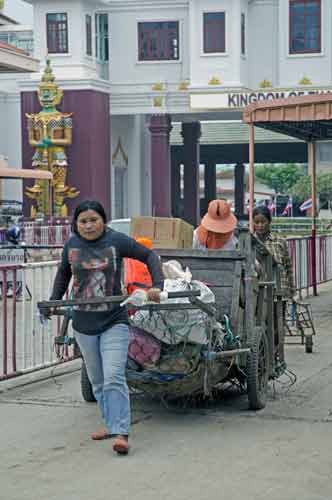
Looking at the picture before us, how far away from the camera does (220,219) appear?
28.2ft

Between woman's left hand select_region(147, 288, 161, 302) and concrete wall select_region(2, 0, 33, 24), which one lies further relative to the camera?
concrete wall select_region(2, 0, 33, 24)

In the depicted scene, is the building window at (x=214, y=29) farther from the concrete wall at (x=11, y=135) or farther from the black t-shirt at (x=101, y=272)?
the black t-shirt at (x=101, y=272)

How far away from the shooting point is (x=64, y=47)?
3825cm

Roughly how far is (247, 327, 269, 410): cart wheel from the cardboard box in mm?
1079

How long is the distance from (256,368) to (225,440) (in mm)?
920

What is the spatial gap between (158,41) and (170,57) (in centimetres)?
77

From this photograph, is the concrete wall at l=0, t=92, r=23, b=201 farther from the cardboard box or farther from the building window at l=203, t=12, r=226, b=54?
the cardboard box

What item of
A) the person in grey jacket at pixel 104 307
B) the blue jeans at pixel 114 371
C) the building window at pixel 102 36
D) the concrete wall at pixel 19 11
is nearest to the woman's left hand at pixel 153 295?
the person in grey jacket at pixel 104 307

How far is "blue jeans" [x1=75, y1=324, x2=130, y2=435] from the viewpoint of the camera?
22.6 feet

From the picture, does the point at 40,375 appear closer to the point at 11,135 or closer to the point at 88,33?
the point at 88,33

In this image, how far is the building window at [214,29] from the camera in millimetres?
37906

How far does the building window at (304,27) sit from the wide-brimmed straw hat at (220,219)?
30.1 m

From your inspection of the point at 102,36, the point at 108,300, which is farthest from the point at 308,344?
the point at 102,36

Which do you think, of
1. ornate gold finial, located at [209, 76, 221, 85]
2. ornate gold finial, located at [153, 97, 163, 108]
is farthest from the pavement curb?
ornate gold finial, located at [153, 97, 163, 108]
